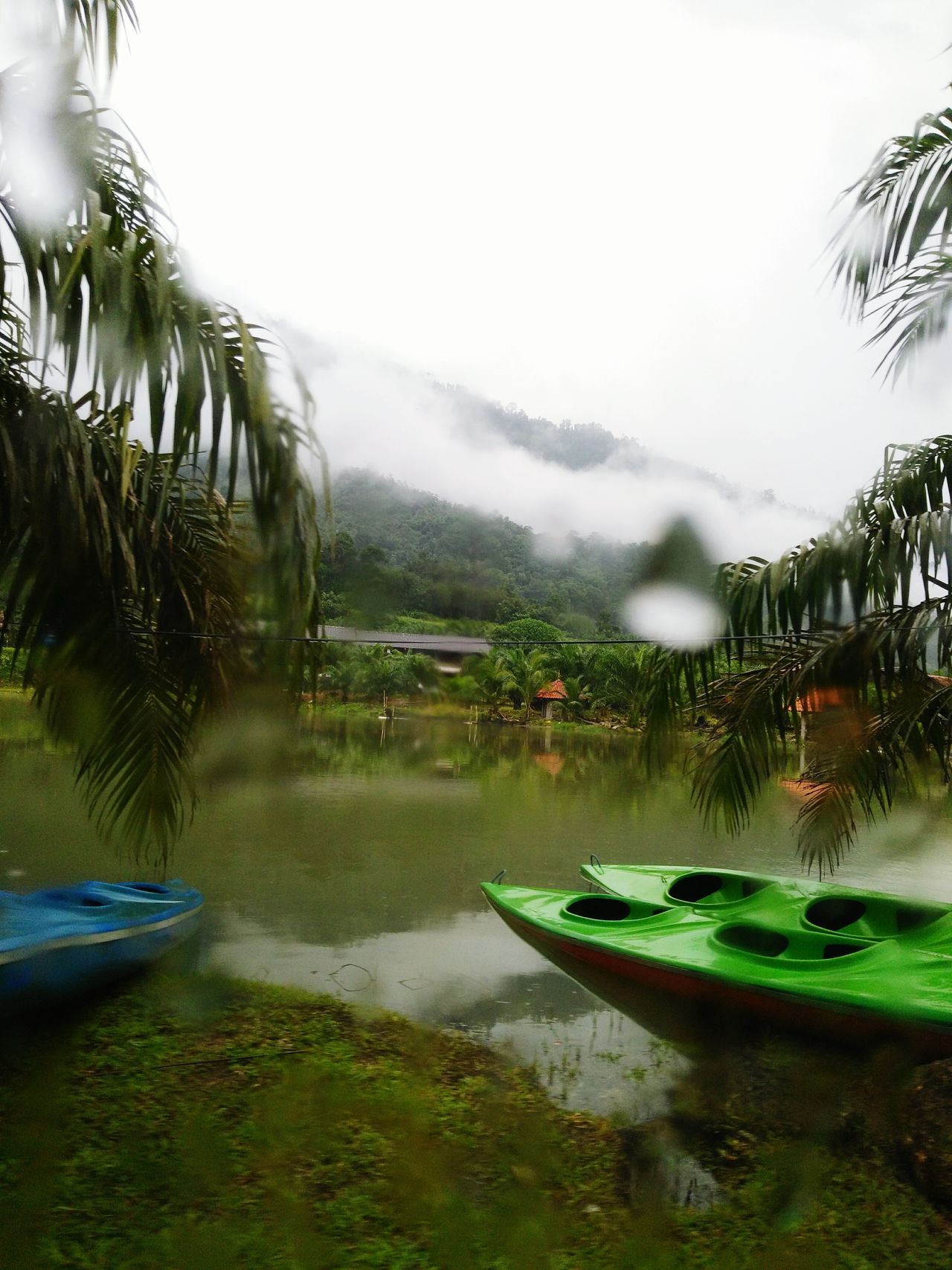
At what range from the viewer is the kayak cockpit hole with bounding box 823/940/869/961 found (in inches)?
166

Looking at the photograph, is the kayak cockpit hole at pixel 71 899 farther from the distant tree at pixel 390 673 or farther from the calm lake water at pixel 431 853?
the distant tree at pixel 390 673

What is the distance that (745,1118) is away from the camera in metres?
3.31

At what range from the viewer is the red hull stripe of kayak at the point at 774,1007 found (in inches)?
139

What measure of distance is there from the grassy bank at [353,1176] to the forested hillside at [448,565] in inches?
60.4

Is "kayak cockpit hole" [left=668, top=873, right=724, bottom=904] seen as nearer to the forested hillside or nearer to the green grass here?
the forested hillside

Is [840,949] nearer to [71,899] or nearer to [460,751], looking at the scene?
[460,751]

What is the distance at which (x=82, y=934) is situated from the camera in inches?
154

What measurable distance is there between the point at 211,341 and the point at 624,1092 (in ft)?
10.2

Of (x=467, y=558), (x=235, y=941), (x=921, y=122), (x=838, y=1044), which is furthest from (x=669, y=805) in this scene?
(x=921, y=122)

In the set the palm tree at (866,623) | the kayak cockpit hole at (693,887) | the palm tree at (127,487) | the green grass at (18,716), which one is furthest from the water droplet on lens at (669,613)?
the kayak cockpit hole at (693,887)

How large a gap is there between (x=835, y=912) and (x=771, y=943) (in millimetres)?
420

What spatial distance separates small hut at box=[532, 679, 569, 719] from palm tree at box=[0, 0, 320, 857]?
39.3 inches

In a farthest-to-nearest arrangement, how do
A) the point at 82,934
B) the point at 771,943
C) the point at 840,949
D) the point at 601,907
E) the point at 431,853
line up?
the point at 431,853 < the point at 601,907 < the point at 771,943 < the point at 840,949 < the point at 82,934

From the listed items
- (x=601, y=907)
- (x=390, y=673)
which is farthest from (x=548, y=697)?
(x=601, y=907)
